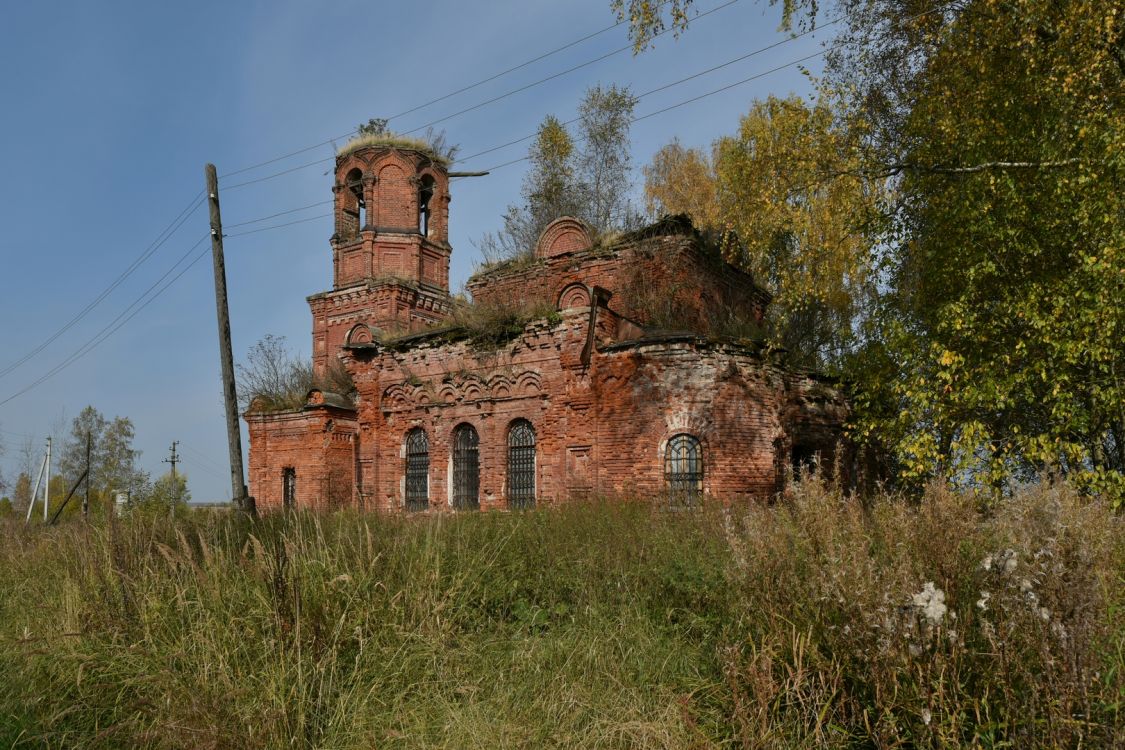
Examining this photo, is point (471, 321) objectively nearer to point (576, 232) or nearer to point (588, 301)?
point (588, 301)

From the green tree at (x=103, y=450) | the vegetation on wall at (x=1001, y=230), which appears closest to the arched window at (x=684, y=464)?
the vegetation on wall at (x=1001, y=230)

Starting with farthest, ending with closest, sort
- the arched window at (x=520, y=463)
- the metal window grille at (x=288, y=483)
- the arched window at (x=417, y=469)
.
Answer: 1. the metal window grille at (x=288, y=483)
2. the arched window at (x=417, y=469)
3. the arched window at (x=520, y=463)

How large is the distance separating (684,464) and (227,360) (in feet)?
31.6

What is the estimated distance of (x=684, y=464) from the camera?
1416cm

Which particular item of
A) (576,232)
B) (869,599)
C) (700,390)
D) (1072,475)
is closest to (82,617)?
(869,599)

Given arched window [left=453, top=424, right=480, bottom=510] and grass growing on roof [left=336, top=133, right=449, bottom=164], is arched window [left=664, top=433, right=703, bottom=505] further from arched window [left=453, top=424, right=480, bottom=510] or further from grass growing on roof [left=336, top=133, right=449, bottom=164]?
grass growing on roof [left=336, top=133, right=449, bottom=164]

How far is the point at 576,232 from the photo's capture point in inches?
830

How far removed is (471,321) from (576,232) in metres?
5.87

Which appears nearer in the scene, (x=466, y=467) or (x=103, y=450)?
(x=466, y=467)

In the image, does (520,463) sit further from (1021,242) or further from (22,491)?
(22,491)

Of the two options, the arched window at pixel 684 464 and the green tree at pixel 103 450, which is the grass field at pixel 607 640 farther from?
the green tree at pixel 103 450

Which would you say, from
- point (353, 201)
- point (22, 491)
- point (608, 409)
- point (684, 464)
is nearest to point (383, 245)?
point (353, 201)

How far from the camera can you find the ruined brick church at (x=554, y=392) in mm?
14164

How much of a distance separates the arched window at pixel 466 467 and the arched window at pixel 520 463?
3.53 ft
